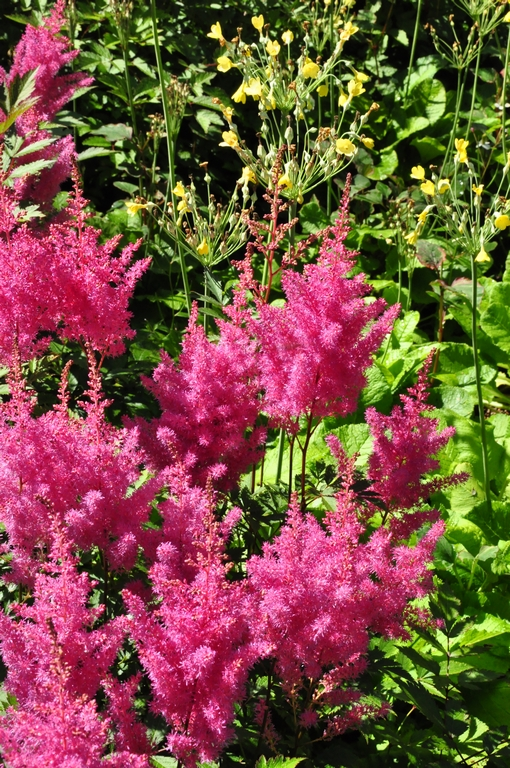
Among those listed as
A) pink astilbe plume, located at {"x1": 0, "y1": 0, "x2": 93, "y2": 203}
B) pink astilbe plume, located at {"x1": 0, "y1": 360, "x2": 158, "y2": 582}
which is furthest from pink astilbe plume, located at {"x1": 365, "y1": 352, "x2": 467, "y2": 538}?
pink astilbe plume, located at {"x1": 0, "y1": 0, "x2": 93, "y2": 203}

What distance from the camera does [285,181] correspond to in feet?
8.11

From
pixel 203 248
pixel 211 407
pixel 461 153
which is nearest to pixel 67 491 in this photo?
pixel 211 407

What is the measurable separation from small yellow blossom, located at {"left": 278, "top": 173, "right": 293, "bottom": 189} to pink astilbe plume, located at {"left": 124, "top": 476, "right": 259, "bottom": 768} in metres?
1.24

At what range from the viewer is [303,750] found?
1772mm

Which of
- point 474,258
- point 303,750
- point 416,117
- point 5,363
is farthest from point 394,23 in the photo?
point 303,750

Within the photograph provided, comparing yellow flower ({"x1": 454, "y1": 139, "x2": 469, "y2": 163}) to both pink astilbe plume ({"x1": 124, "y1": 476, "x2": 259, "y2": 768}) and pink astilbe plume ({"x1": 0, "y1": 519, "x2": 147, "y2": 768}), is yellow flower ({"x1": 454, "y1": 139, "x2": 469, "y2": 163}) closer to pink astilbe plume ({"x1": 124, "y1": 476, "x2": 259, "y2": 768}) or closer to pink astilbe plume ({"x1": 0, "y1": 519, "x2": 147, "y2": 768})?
pink astilbe plume ({"x1": 124, "y1": 476, "x2": 259, "y2": 768})

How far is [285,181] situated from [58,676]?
1609mm

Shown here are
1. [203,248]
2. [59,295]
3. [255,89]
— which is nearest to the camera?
[59,295]

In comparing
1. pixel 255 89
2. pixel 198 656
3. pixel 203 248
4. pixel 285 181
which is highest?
pixel 255 89

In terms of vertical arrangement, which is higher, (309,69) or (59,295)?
(309,69)

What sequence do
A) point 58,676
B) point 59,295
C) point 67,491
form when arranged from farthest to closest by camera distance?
point 59,295
point 67,491
point 58,676

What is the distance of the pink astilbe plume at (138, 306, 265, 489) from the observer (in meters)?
1.96

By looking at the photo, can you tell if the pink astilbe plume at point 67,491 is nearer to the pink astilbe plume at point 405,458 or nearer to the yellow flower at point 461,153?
the pink astilbe plume at point 405,458

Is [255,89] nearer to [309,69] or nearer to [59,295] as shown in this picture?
[309,69]
